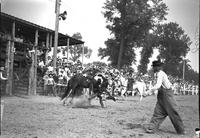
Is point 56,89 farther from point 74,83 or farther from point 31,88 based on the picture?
point 74,83

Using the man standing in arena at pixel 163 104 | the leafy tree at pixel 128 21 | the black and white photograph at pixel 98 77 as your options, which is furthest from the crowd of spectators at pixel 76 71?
the man standing in arena at pixel 163 104

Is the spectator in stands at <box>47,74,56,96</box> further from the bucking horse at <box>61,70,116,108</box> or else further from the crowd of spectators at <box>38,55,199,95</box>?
the bucking horse at <box>61,70,116,108</box>

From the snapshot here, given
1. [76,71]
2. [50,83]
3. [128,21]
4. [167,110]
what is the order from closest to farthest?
[167,110]
[128,21]
[50,83]
[76,71]

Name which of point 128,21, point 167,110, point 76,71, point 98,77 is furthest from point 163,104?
point 76,71

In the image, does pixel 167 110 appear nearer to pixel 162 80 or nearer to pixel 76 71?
pixel 162 80

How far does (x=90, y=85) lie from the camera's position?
12055 millimetres

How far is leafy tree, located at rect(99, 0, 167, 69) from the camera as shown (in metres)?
9.80

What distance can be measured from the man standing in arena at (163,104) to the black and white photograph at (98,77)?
0.07ft

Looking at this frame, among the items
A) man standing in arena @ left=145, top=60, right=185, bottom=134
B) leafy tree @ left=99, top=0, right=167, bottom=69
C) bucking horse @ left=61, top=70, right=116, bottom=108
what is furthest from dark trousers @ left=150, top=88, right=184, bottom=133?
bucking horse @ left=61, top=70, right=116, bottom=108

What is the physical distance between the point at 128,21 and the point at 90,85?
3243 mm

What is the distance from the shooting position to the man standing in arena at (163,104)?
6.96 m

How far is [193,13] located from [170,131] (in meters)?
3.13

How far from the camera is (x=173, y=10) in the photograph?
8.70 m

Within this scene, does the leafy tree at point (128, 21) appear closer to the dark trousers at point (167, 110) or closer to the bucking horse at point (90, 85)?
the bucking horse at point (90, 85)
